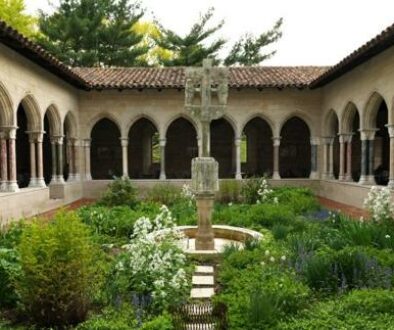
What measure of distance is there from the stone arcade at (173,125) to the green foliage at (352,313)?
6.83 meters

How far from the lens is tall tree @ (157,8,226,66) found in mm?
25438

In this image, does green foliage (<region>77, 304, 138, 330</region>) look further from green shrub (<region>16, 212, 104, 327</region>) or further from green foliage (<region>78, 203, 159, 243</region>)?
green foliage (<region>78, 203, 159, 243</region>)

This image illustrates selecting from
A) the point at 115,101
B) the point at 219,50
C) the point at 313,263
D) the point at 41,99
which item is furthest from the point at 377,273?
the point at 219,50

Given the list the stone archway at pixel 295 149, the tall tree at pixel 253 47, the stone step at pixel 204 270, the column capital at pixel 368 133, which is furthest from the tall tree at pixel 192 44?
the stone step at pixel 204 270

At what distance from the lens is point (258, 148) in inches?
796

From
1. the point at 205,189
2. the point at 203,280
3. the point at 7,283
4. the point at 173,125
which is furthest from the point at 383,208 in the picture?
the point at 173,125

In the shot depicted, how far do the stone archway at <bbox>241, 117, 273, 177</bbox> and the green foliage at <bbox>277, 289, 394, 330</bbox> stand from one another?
52.1 feet

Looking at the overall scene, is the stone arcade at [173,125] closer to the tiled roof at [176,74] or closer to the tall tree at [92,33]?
the tiled roof at [176,74]

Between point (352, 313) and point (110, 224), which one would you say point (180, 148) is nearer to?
point (110, 224)

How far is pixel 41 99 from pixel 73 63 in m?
13.7

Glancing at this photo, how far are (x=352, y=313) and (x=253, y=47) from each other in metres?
25.1

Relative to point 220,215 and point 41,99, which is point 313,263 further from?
point 41,99

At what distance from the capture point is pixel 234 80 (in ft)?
51.3

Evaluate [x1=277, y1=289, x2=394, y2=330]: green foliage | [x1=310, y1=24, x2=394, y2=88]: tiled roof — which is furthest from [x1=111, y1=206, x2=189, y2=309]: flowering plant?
[x1=310, y1=24, x2=394, y2=88]: tiled roof
